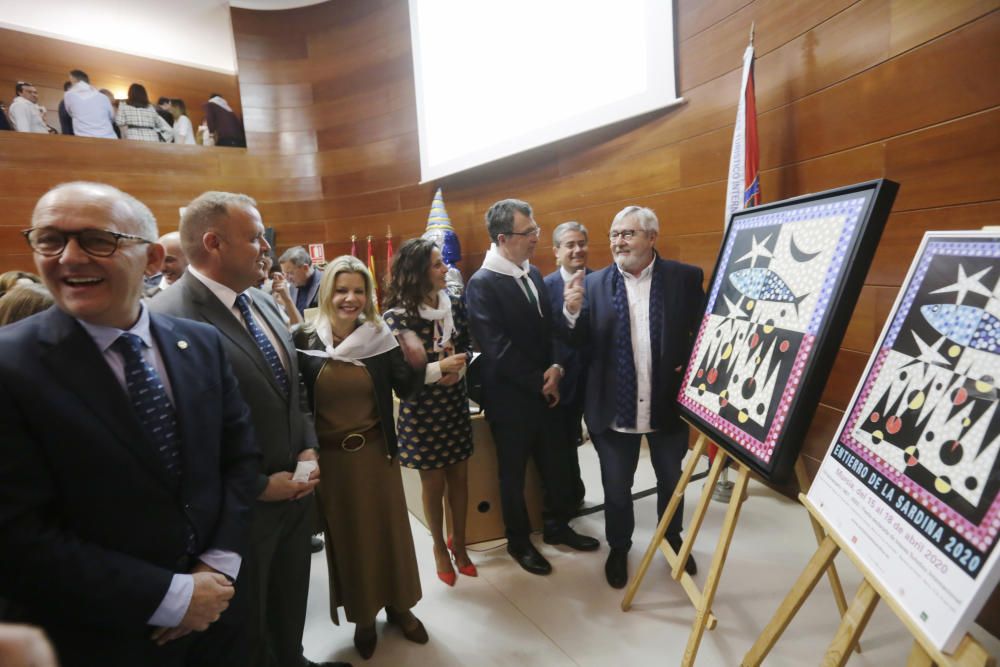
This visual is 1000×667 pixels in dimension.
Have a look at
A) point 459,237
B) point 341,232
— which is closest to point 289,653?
point 459,237

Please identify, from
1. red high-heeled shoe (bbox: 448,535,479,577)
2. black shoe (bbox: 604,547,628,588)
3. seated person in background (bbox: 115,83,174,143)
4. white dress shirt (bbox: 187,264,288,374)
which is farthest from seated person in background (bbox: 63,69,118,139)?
black shoe (bbox: 604,547,628,588)

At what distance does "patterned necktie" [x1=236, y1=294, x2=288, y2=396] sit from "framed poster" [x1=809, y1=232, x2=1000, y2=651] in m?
1.39

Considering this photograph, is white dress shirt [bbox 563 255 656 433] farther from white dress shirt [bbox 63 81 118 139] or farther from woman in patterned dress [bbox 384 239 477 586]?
white dress shirt [bbox 63 81 118 139]

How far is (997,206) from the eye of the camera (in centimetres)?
177

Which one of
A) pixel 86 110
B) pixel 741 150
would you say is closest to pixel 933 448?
pixel 741 150

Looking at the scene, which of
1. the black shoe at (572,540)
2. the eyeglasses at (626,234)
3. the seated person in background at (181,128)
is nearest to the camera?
the eyeglasses at (626,234)

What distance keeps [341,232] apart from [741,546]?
5.61 m

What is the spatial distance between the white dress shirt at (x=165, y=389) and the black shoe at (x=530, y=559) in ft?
4.69

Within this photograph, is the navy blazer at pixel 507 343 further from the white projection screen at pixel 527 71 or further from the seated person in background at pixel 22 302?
the white projection screen at pixel 527 71

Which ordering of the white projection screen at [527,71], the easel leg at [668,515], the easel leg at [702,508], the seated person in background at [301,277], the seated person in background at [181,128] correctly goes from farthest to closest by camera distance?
1. the seated person in background at [181,128]
2. the seated person in background at [301,277]
3. the white projection screen at [527,71]
4. the easel leg at [668,515]
5. the easel leg at [702,508]

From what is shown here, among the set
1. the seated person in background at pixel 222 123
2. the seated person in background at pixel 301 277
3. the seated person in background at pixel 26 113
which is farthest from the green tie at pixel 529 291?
the seated person in background at pixel 26 113

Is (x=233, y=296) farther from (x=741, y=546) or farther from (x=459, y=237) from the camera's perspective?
(x=459, y=237)

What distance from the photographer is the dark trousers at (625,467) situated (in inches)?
79.8

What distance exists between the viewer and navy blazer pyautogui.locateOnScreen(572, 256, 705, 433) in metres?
1.92
